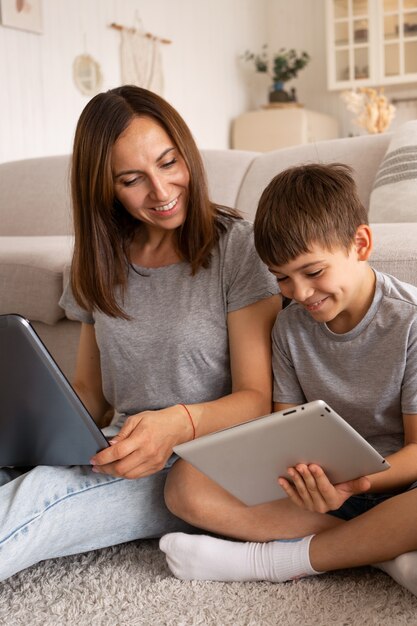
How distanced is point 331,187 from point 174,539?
59cm

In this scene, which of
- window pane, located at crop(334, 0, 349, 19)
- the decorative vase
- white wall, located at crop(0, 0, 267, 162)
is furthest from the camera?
the decorative vase

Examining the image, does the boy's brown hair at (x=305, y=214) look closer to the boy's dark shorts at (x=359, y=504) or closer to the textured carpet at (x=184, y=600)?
the boy's dark shorts at (x=359, y=504)

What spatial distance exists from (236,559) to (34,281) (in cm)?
107

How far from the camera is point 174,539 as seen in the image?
125 cm

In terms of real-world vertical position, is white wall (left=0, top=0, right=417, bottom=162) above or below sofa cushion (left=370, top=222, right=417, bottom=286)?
above

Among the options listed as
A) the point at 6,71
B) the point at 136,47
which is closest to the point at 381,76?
the point at 136,47

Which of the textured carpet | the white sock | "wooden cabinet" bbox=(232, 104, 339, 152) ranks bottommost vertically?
the textured carpet

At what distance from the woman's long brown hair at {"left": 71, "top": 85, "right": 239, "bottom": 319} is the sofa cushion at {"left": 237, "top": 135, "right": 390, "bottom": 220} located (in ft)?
3.19

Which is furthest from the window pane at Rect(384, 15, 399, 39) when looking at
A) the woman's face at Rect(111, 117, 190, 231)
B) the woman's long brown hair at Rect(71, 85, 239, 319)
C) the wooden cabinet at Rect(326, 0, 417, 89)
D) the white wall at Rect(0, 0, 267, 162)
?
the woman's face at Rect(111, 117, 190, 231)

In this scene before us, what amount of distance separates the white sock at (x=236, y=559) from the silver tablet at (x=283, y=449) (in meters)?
0.12

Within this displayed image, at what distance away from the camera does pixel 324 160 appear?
2412 millimetres

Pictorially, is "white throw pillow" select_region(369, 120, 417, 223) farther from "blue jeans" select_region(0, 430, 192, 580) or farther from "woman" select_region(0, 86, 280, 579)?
"blue jeans" select_region(0, 430, 192, 580)

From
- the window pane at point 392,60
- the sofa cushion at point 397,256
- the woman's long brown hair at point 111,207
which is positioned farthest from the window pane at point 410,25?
the woman's long brown hair at point 111,207

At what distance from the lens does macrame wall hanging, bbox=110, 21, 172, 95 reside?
4883 mm
